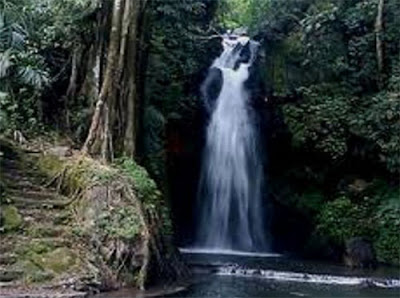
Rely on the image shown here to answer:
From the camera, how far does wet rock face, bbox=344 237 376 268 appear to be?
1692 cm

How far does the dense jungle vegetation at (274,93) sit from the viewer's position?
1525cm

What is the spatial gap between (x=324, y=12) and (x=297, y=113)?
2.67m

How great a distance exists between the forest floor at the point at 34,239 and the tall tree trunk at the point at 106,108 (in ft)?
3.43

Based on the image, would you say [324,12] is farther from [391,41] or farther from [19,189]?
[19,189]

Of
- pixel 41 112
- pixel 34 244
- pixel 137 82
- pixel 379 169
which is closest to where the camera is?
pixel 34 244

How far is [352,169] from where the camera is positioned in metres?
19.6

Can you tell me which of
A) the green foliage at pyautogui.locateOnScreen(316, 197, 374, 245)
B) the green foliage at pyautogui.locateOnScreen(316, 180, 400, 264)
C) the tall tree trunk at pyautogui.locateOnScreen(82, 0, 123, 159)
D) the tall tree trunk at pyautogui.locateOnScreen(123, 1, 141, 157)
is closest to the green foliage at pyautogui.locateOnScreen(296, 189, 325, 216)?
the green foliage at pyautogui.locateOnScreen(316, 180, 400, 264)

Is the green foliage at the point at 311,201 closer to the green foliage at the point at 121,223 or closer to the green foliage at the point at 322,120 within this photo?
the green foliage at the point at 322,120

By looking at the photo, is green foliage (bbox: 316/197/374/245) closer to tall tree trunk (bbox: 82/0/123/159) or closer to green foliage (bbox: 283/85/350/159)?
green foliage (bbox: 283/85/350/159)

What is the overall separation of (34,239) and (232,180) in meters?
10.2

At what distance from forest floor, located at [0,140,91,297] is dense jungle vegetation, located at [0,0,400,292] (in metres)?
1.76

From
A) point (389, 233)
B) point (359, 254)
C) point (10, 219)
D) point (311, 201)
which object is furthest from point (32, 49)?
point (389, 233)

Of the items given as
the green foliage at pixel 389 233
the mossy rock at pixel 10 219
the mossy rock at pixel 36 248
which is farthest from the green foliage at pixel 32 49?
the green foliage at pixel 389 233

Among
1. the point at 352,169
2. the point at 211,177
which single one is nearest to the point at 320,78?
the point at 352,169
